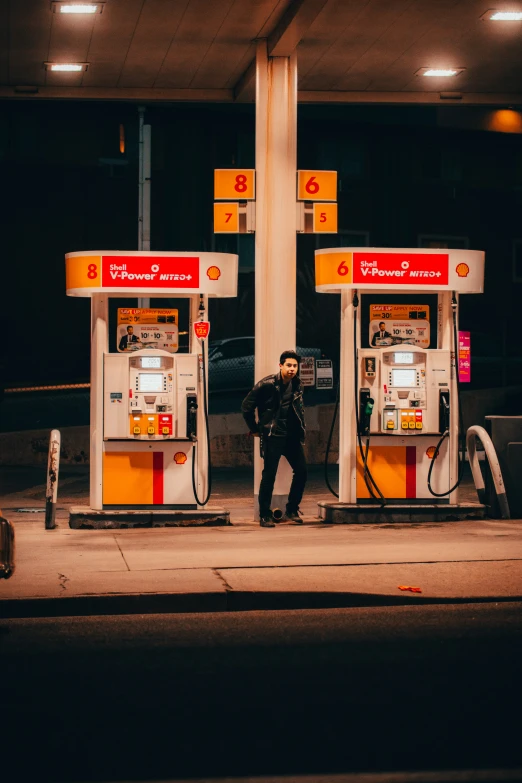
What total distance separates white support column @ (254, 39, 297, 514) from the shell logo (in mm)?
680

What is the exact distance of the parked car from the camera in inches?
1011

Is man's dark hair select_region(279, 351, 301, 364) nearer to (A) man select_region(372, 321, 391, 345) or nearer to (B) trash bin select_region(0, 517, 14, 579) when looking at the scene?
(A) man select_region(372, 321, 391, 345)

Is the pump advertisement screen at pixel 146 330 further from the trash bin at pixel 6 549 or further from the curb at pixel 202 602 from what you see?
the trash bin at pixel 6 549

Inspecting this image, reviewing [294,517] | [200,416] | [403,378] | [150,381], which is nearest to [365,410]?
[403,378]

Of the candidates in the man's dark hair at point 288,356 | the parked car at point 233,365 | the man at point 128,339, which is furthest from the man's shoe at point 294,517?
the parked car at point 233,365

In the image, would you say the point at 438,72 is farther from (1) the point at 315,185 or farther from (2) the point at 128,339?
(2) the point at 128,339

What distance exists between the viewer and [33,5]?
12789 mm

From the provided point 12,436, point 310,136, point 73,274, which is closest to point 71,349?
point 310,136

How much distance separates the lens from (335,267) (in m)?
13.2

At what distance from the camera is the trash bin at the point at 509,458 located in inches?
544

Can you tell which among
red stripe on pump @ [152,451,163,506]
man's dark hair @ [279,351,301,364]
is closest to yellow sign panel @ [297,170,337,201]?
man's dark hair @ [279,351,301,364]

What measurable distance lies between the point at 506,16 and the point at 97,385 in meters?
5.97

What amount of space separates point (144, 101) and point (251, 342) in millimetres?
11240

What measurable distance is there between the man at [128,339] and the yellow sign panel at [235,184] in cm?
177
